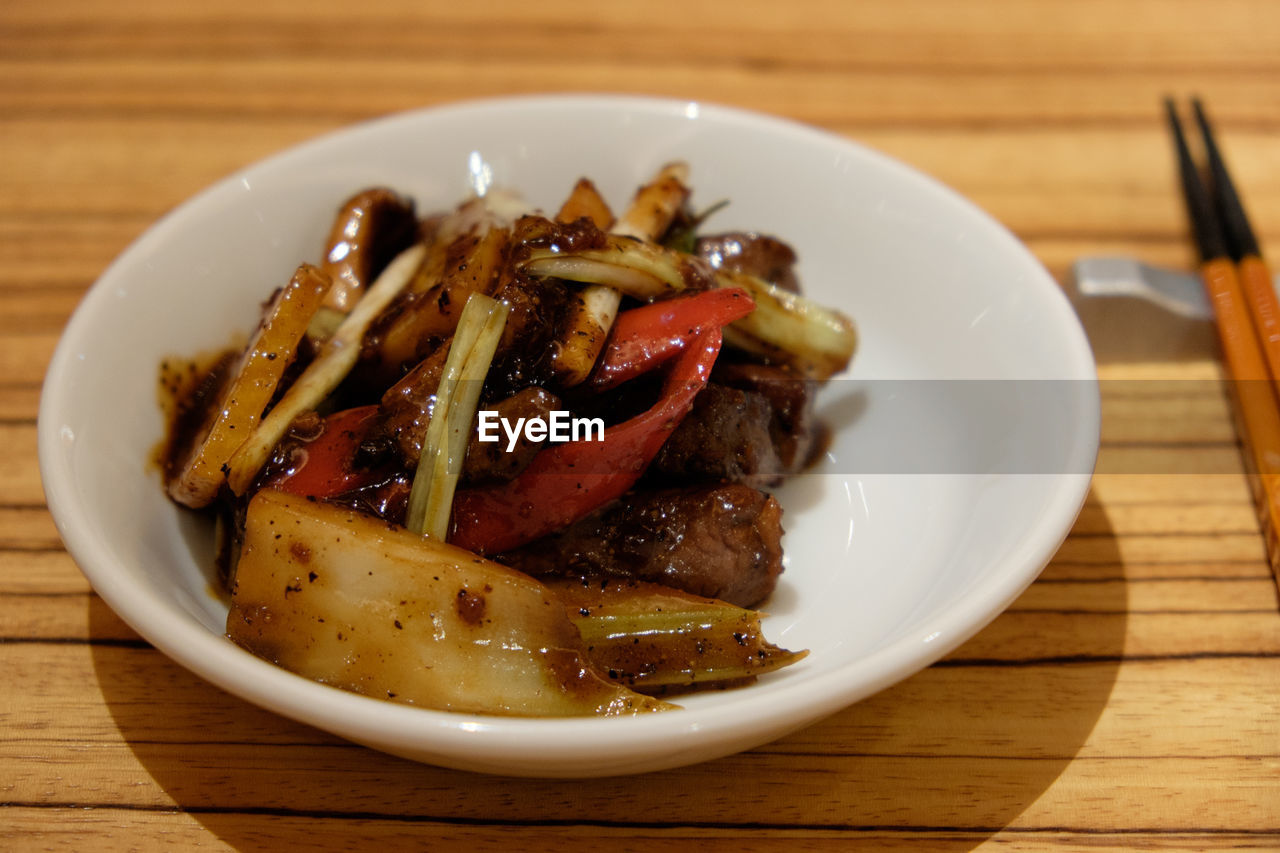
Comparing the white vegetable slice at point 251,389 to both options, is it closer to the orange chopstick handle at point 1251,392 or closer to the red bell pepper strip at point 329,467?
the red bell pepper strip at point 329,467

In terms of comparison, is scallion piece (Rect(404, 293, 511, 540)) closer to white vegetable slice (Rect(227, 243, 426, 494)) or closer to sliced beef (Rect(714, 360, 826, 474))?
white vegetable slice (Rect(227, 243, 426, 494))

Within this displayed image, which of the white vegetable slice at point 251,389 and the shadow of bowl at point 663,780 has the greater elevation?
the white vegetable slice at point 251,389

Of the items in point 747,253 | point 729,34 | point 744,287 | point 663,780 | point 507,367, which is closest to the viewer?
point 663,780

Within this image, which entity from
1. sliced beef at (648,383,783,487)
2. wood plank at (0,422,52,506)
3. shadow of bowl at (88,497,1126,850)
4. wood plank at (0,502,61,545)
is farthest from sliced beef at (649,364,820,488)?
wood plank at (0,422,52,506)

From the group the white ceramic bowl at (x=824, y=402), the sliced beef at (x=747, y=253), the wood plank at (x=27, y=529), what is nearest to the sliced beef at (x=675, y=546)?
the white ceramic bowl at (x=824, y=402)

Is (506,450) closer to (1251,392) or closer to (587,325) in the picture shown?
(587,325)

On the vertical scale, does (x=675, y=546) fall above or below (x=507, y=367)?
below

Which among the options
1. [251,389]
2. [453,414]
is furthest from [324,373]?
[453,414]
